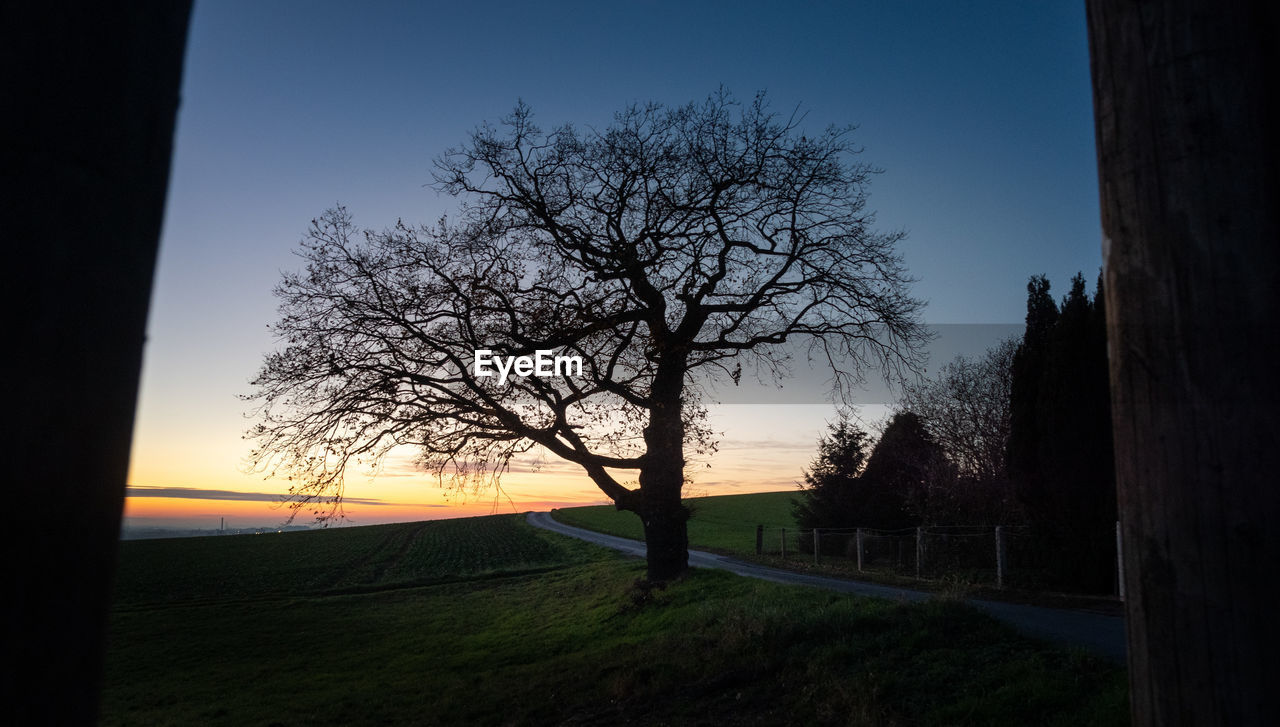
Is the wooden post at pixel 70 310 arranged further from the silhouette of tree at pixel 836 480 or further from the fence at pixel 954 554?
the silhouette of tree at pixel 836 480

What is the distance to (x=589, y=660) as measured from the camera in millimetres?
12266

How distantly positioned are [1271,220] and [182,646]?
26.1 meters

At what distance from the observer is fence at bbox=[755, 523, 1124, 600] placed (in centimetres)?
1859

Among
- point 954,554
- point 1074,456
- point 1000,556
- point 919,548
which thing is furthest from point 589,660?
point 954,554

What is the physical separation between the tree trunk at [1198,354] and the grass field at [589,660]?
17.2ft

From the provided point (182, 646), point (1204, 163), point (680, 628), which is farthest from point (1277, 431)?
point (182, 646)

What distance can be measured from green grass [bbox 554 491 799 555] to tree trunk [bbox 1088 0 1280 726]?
34.3 m

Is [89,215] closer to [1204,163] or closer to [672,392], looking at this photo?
[1204,163]

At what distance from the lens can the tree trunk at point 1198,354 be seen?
1.63 meters

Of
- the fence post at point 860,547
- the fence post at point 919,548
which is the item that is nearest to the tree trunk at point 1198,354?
the fence post at point 919,548

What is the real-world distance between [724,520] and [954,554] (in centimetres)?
4460

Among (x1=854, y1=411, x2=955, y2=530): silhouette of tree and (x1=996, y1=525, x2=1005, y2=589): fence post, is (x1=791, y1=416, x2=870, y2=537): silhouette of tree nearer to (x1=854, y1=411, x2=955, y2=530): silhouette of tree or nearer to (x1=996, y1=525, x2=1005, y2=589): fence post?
(x1=854, y1=411, x2=955, y2=530): silhouette of tree

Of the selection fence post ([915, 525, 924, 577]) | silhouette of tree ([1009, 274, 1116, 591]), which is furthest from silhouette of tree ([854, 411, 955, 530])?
silhouette of tree ([1009, 274, 1116, 591])

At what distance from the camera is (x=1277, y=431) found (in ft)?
5.31
